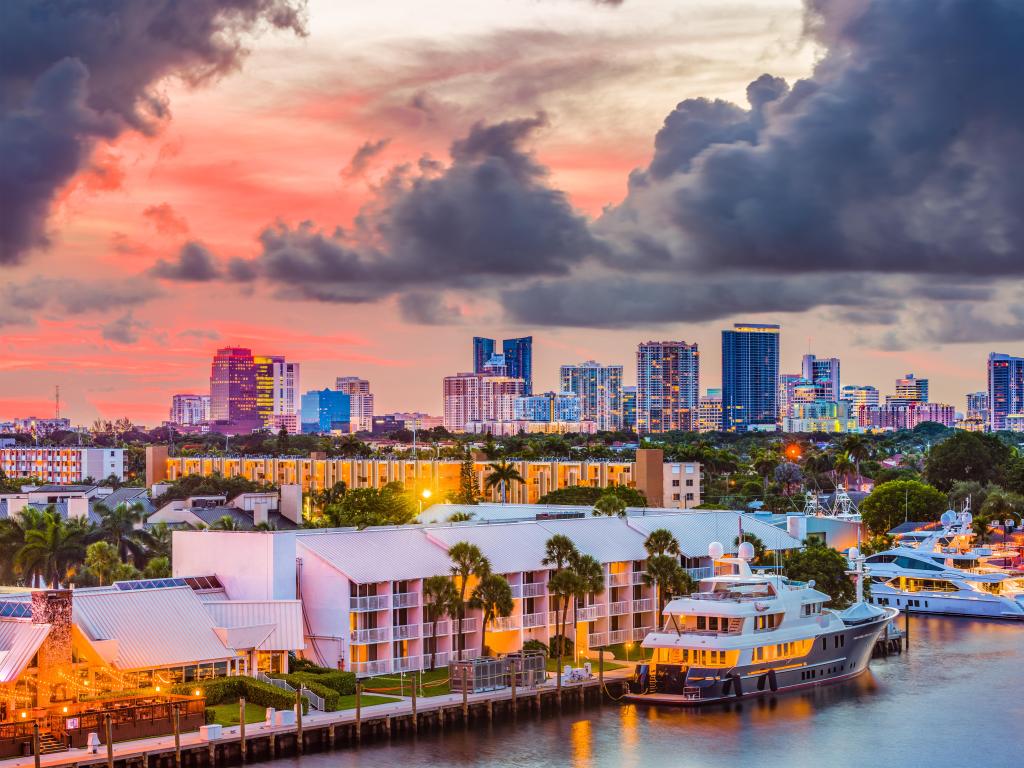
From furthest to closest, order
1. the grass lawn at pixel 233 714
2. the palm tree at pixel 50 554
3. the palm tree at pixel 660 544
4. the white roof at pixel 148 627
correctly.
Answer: the palm tree at pixel 50 554
the palm tree at pixel 660 544
the white roof at pixel 148 627
the grass lawn at pixel 233 714

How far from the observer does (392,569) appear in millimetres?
67000

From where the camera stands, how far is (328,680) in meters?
60.0

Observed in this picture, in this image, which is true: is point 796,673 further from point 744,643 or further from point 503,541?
point 503,541

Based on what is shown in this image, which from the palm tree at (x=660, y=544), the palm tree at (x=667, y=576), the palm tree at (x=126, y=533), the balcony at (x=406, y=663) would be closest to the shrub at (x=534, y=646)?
the balcony at (x=406, y=663)

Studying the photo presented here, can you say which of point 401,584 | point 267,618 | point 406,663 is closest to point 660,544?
point 401,584

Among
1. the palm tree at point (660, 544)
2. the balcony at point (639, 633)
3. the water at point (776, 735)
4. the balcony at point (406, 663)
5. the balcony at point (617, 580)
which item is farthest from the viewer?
Answer: the palm tree at point (660, 544)

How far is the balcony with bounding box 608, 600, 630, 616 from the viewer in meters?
76.4

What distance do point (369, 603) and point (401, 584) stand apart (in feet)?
7.53

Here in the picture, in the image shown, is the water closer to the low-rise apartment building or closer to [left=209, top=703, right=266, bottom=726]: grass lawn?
[left=209, top=703, right=266, bottom=726]: grass lawn

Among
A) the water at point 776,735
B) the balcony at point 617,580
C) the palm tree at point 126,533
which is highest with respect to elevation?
the palm tree at point 126,533

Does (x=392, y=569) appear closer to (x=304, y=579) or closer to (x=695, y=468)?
(x=304, y=579)

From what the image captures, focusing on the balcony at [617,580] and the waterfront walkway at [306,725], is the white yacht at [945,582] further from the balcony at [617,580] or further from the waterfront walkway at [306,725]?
the waterfront walkway at [306,725]

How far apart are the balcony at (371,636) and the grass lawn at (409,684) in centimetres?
162

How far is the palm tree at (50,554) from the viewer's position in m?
87.4
